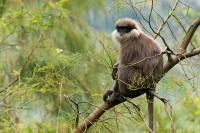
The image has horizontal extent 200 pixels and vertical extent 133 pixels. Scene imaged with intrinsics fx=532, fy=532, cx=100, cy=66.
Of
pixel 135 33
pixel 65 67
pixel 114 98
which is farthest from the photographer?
pixel 135 33

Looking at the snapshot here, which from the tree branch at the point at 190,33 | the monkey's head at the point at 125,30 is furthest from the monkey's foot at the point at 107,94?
the tree branch at the point at 190,33

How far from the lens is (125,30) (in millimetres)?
5367

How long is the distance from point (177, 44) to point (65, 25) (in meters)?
4.27

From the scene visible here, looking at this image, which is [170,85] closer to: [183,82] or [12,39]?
[183,82]

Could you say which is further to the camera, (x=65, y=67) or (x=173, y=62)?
(x=65, y=67)

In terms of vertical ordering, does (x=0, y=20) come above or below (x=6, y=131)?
above

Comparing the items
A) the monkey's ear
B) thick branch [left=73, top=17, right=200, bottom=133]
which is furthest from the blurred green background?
the monkey's ear

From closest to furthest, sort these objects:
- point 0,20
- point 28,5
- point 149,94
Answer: point 149,94
point 0,20
point 28,5

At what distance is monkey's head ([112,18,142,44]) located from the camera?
5305 mm

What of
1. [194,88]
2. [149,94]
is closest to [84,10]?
[149,94]

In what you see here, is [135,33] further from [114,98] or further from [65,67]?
[114,98]

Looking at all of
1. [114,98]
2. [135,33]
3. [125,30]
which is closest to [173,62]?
[114,98]

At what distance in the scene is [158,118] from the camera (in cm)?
629

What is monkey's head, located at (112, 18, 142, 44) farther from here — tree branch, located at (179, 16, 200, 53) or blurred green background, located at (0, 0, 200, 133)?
tree branch, located at (179, 16, 200, 53)
